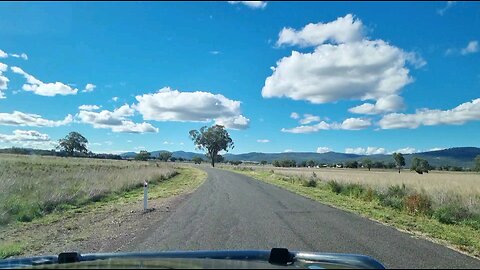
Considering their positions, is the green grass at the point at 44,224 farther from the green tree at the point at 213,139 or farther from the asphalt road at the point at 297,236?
the green tree at the point at 213,139

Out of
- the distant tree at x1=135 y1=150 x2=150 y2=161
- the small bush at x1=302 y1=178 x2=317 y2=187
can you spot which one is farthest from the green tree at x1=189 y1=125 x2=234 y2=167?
the small bush at x1=302 y1=178 x2=317 y2=187

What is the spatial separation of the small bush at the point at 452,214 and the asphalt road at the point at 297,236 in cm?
270

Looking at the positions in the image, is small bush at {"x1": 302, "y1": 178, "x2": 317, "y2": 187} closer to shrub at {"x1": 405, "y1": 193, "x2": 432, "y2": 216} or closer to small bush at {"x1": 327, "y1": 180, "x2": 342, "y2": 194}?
small bush at {"x1": 327, "y1": 180, "x2": 342, "y2": 194}

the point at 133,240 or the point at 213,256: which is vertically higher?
the point at 213,256

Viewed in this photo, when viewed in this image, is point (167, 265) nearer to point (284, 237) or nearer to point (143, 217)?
point (284, 237)

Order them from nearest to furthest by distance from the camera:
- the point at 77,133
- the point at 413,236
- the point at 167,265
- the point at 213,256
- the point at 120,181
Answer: the point at 167,265 → the point at 213,256 → the point at 413,236 → the point at 120,181 → the point at 77,133

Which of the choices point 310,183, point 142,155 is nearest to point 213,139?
point 142,155

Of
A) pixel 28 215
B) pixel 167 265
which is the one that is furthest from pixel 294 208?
pixel 167 265

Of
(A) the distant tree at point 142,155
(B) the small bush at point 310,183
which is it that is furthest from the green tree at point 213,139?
(B) the small bush at point 310,183

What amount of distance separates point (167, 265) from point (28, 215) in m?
12.1

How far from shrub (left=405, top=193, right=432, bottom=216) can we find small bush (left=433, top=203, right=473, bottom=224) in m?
0.66

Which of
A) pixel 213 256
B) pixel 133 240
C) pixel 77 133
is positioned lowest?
pixel 133 240

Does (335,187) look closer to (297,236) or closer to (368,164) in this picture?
(297,236)

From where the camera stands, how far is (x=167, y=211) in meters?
15.1
